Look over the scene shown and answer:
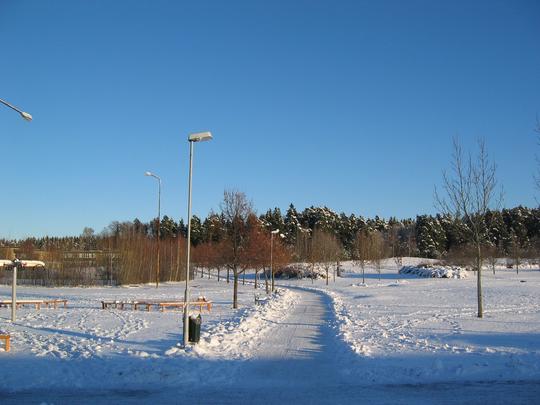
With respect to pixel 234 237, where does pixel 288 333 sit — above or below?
below

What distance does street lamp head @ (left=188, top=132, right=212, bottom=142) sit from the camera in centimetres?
1379

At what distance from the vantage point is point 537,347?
41.2 feet

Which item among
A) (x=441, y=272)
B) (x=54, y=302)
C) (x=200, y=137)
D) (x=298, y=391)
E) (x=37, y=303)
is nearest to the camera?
(x=298, y=391)

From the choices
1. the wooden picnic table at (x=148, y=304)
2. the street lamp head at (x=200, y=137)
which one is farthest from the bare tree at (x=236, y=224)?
the street lamp head at (x=200, y=137)

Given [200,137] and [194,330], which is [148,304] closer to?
[194,330]

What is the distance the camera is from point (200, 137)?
1391 cm

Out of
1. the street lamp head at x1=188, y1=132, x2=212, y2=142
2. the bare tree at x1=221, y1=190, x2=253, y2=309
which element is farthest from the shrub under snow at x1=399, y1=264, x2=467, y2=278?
the street lamp head at x1=188, y1=132, x2=212, y2=142

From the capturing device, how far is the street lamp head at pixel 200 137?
1379 cm

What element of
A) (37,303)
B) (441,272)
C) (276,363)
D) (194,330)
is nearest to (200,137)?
(194,330)

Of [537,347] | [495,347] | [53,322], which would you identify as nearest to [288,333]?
[495,347]

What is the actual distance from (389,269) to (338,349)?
75753 mm

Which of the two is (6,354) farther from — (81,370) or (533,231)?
(533,231)

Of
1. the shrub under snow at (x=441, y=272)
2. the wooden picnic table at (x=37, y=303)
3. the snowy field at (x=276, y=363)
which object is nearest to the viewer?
the snowy field at (x=276, y=363)

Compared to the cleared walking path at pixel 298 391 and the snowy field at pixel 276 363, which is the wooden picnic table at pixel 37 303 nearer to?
the snowy field at pixel 276 363
